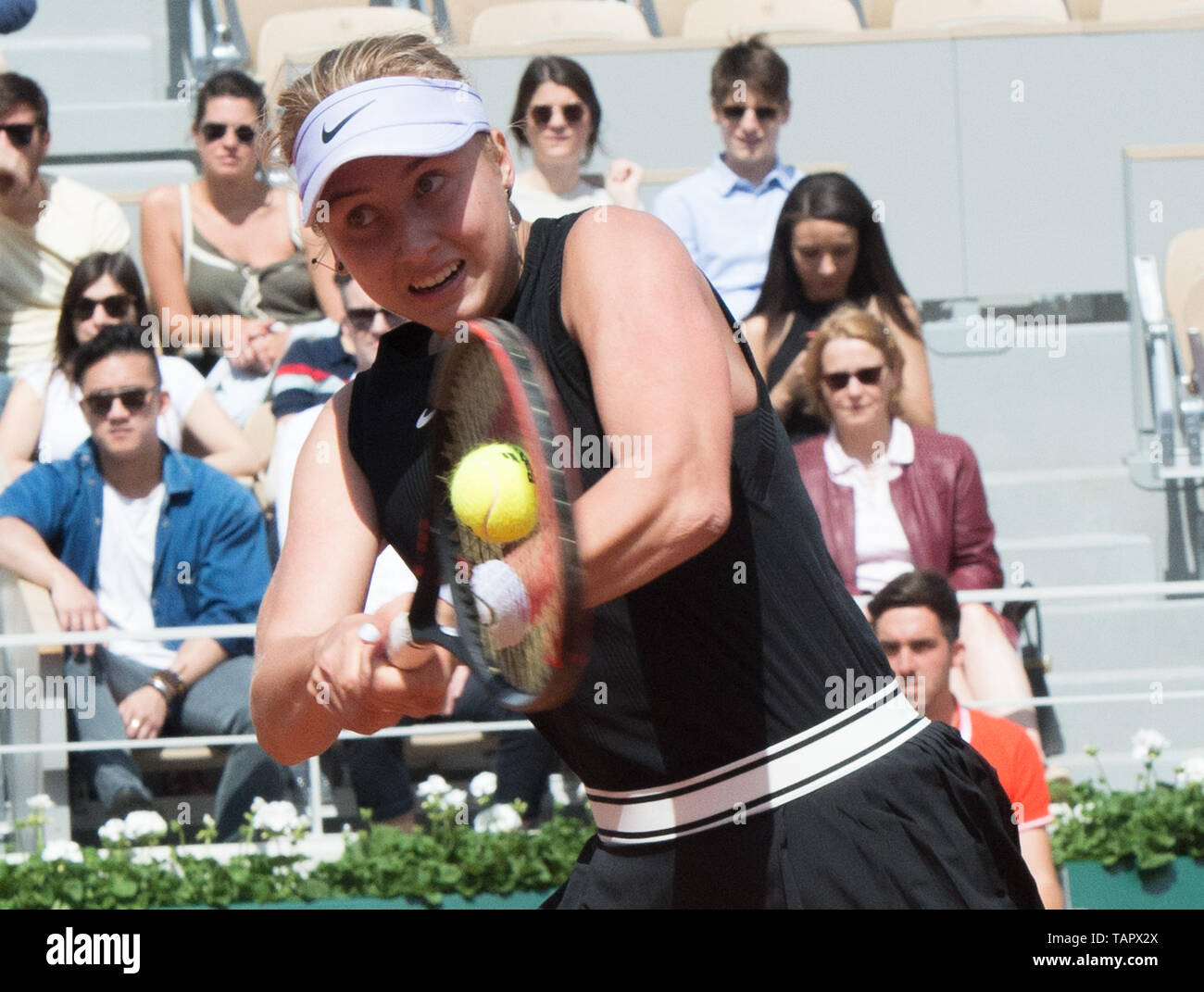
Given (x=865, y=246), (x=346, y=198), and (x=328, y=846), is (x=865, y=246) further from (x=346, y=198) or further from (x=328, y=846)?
(x=346, y=198)

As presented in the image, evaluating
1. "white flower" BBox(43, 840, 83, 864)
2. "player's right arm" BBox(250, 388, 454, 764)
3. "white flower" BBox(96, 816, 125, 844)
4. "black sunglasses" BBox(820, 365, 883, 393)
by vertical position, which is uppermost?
"black sunglasses" BBox(820, 365, 883, 393)

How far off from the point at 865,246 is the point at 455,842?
214cm

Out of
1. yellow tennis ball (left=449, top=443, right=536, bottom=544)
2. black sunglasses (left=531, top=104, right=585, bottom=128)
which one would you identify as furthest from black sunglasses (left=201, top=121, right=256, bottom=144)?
yellow tennis ball (left=449, top=443, right=536, bottom=544)

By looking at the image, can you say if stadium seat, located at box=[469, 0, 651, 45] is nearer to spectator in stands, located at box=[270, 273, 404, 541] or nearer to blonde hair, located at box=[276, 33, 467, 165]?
spectator in stands, located at box=[270, 273, 404, 541]

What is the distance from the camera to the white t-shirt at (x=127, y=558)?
4.68m

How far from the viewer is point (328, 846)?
4.36 m

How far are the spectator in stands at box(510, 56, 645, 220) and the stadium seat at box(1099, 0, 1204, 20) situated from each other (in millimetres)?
2984

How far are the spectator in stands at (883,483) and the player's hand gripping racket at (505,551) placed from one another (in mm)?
2888

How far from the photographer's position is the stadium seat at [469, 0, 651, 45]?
736 cm

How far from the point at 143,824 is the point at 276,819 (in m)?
0.34
